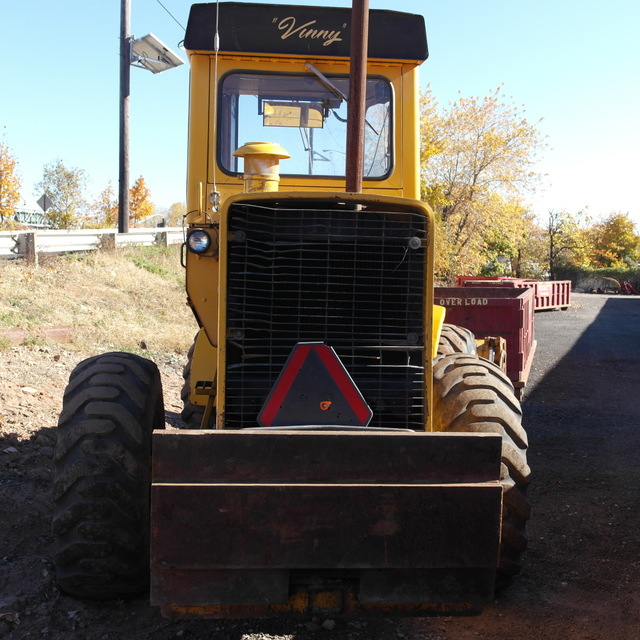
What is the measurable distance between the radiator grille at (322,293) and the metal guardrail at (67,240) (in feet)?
30.6

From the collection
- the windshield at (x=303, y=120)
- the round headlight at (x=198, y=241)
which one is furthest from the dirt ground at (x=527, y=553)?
the windshield at (x=303, y=120)

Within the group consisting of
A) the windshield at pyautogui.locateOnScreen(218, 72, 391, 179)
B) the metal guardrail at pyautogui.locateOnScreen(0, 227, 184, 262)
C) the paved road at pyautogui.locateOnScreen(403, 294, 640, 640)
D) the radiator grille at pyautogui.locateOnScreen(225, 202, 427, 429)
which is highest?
the windshield at pyautogui.locateOnScreen(218, 72, 391, 179)

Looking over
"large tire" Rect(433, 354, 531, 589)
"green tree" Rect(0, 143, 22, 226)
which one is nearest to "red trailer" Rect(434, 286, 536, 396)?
"large tire" Rect(433, 354, 531, 589)

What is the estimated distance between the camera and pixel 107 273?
598 inches

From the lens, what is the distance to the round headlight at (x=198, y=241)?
390 cm

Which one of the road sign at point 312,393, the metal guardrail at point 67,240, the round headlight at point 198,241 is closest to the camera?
the road sign at point 312,393

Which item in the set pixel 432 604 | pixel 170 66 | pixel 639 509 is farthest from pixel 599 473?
pixel 170 66

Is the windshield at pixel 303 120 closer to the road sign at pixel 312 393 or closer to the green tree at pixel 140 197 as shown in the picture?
the road sign at pixel 312 393

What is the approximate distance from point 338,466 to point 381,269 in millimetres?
974

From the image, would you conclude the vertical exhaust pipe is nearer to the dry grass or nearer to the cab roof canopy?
the cab roof canopy

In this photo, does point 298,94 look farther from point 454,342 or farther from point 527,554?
point 527,554

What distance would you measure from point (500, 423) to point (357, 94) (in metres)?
1.89

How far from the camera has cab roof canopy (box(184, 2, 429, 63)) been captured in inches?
177

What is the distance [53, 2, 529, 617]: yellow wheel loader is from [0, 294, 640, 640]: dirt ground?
0.31m
